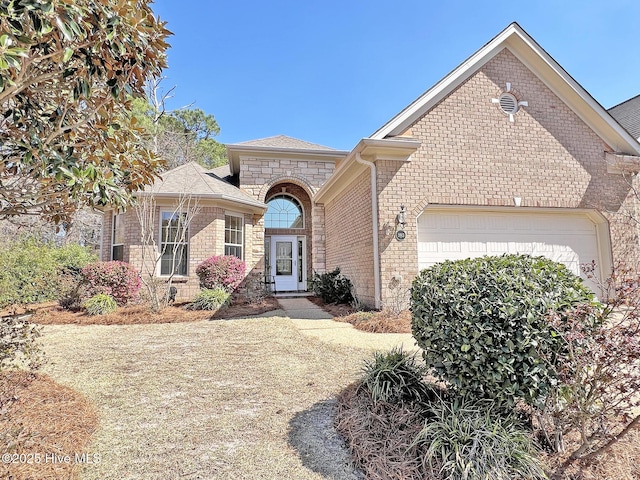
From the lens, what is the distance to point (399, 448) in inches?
97.4

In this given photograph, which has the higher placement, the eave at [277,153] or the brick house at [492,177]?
the eave at [277,153]

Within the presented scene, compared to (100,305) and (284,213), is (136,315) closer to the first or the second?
(100,305)

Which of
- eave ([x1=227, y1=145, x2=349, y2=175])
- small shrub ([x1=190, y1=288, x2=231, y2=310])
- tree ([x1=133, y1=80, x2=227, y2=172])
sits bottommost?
small shrub ([x1=190, y1=288, x2=231, y2=310])

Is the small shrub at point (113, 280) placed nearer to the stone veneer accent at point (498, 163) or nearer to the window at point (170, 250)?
the window at point (170, 250)

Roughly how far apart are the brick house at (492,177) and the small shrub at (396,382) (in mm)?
4450

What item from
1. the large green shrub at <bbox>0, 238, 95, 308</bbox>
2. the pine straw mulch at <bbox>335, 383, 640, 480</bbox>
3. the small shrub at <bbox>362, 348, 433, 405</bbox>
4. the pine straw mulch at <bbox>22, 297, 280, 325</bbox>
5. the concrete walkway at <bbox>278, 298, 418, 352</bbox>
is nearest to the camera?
the pine straw mulch at <bbox>335, 383, 640, 480</bbox>

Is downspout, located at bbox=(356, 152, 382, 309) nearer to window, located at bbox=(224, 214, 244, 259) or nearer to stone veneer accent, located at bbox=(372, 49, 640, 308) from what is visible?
stone veneer accent, located at bbox=(372, 49, 640, 308)

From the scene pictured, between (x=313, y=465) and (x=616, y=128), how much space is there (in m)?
11.5

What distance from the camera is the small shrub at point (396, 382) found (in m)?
3.02

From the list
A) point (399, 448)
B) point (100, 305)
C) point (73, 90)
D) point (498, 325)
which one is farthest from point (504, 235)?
point (100, 305)

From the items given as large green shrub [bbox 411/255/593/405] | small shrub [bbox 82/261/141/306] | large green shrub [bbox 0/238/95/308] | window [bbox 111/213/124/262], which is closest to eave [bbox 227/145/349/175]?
window [bbox 111/213/124/262]

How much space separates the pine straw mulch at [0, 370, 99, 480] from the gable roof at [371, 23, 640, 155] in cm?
717

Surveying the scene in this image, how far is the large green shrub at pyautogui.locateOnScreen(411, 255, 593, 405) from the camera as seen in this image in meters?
2.38

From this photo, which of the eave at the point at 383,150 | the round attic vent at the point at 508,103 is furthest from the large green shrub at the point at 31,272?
the round attic vent at the point at 508,103
